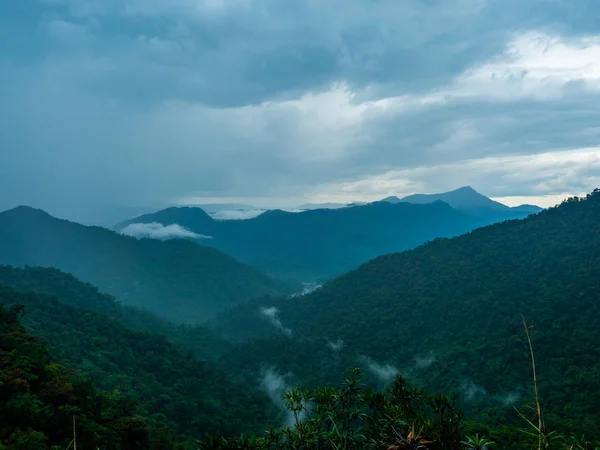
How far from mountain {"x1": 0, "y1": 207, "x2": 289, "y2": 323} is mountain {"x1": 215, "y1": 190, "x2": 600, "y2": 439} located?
62.9 metres

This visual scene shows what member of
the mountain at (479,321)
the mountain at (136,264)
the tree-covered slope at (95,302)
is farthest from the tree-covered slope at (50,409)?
the mountain at (136,264)

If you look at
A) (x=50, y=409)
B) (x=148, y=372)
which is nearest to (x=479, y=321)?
Answer: (x=148, y=372)

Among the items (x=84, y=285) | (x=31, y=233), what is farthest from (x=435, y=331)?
(x=31, y=233)

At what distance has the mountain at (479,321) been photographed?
1287 inches

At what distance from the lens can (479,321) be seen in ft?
151

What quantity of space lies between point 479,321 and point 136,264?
13171 centimetres

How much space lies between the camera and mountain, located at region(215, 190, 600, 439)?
32688mm

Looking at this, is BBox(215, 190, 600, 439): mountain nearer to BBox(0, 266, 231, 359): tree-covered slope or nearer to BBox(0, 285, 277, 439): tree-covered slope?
BBox(0, 266, 231, 359): tree-covered slope

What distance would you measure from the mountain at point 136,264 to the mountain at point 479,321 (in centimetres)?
6290

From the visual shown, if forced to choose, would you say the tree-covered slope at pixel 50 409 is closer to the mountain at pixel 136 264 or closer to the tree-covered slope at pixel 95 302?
the tree-covered slope at pixel 95 302

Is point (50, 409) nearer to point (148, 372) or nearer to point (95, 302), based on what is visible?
point (148, 372)

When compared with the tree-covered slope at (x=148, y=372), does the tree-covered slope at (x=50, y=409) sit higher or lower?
higher

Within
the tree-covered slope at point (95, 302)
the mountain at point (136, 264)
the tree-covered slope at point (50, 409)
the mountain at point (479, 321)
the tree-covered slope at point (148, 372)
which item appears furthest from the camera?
the mountain at point (136, 264)

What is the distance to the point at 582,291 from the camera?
40.0 meters
